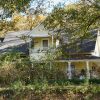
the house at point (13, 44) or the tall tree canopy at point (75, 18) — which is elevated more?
the tall tree canopy at point (75, 18)

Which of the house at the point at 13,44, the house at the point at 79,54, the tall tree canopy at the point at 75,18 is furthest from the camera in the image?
the house at the point at 13,44

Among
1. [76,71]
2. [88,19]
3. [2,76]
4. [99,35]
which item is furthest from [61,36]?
[99,35]

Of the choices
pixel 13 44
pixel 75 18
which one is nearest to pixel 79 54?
pixel 13 44

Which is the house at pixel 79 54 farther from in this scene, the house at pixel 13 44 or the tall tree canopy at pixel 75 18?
the tall tree canopy at pixel 75 18

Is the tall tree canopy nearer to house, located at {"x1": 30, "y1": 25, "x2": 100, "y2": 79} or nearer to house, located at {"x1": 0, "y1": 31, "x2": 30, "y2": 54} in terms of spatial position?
house, located at {"x1": 30, "y1": 25, "x2": 100, "y2": 79}

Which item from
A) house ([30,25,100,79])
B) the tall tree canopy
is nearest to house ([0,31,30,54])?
house ([30,25,100,79])

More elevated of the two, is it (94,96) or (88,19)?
(88,19)

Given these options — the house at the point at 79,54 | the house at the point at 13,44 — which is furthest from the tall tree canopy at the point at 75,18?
the house at the point at 13,44

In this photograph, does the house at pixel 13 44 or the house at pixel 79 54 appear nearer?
the house at pixel 79 54

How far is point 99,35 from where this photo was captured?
151 ft

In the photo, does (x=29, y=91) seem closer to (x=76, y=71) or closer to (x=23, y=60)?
(x=23, y=60)

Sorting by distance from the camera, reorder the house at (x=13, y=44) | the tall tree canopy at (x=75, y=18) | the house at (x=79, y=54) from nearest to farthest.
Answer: the tall tree canopy at (x=75, y=18) → the house at (x=79, y=54) → the house at (x=13, y=44)

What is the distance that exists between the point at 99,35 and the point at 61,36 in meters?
24.7

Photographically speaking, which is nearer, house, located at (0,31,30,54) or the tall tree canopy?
the tall tree canopy
